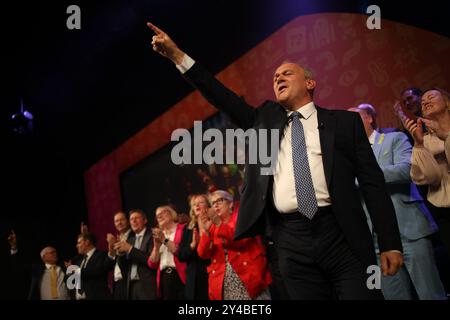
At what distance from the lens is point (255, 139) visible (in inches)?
80.7

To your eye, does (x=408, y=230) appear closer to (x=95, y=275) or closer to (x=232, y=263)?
(x=232, y=263)

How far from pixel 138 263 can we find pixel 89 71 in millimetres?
2090

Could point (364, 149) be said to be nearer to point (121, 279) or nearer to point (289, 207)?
point (289, 207)

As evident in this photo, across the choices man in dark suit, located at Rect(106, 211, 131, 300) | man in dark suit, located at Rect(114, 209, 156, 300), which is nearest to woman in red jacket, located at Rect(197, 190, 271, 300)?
man in dark suit, located at Rect(114, 209, 156, 300)

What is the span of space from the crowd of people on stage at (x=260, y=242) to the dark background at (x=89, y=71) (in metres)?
0.95

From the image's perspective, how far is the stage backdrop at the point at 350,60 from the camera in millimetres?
3701

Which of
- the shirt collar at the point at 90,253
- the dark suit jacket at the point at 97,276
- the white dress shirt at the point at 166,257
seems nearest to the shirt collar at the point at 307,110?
the white dress shirt at the point at 166,257

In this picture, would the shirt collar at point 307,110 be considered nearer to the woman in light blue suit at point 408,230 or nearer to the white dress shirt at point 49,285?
the woman in light blue suit at point 408,230

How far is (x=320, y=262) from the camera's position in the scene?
6.11ft

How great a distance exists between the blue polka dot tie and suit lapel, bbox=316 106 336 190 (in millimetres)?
65

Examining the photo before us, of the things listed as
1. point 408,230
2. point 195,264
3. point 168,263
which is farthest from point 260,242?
point 168,263

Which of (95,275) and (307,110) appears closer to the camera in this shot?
(307,110)

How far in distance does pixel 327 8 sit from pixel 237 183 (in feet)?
6.35
